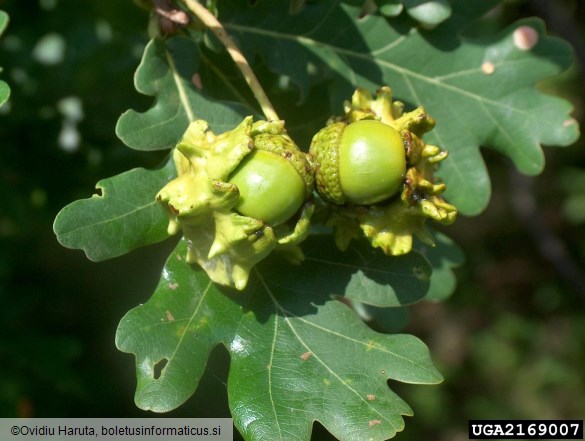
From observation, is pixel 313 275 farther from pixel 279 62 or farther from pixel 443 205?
pixel 279 62

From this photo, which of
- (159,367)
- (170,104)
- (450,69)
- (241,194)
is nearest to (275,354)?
(159,367)

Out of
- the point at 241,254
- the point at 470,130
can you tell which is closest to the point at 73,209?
the point at 241,254

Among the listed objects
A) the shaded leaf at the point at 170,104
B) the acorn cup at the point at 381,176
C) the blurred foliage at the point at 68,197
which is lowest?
the blurred foliage at the point at 68,197

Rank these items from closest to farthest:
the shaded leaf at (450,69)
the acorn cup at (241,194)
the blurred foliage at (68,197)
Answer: the acorn cup at (241,194) < the shaded leaf at (450,69) < the blurred foliage at (68,197)

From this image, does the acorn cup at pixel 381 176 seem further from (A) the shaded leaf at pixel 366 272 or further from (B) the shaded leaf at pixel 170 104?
(B) the shaded leaf at pixel 170 104

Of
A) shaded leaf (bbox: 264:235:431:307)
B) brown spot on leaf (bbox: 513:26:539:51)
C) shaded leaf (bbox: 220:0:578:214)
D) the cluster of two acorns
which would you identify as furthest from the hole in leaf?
brown spot on leaf (bbox: 513:26:539:51)

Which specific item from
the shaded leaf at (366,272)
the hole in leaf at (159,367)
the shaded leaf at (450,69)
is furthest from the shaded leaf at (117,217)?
the shaded leaf at (450,69)
